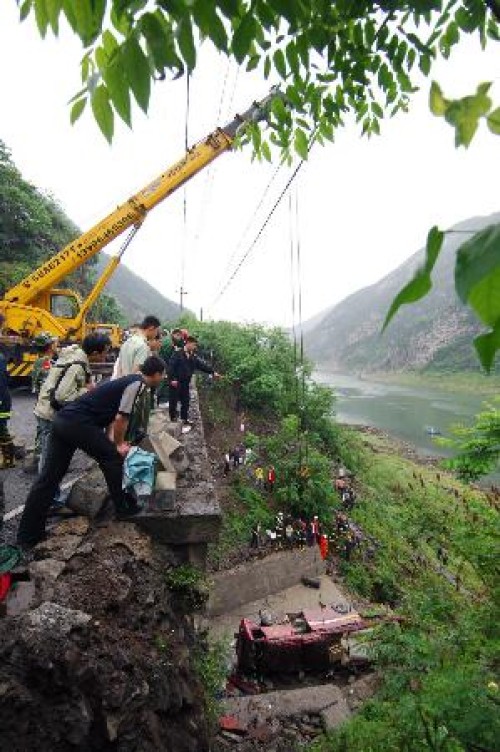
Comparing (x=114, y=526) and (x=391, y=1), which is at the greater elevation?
(x=391, y=1)

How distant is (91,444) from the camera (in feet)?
12.5

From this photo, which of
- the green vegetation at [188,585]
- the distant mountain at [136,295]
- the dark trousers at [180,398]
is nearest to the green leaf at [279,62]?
the green vegetation at [188,585]

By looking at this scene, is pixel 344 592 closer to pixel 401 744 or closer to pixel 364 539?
pixel 364 539

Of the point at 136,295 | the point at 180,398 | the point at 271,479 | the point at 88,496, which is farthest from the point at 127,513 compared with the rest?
the point at 136,295

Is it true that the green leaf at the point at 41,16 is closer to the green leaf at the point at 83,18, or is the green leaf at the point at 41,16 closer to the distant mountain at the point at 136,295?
the green leaf at the point at 83,18

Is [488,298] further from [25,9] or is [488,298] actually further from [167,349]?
[167,349]

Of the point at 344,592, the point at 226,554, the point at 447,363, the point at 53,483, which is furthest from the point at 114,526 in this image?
the point at 447,363

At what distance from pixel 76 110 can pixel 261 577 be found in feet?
29.7

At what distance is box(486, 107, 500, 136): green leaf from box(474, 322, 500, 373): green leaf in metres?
0.34

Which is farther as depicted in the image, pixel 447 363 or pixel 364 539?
pixel 447 363

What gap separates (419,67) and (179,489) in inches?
140

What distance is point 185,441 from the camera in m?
6.40

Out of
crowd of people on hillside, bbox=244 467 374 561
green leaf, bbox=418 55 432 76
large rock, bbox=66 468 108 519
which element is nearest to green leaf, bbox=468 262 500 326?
green leaf, bbox=418 55 432 76

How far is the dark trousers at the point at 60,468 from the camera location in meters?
3.76
